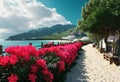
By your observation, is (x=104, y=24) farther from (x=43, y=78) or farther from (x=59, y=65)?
(x=43, y=78)

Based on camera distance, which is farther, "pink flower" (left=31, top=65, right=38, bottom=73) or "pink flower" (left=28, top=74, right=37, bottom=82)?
"pink flower" (left=31, top=65, right=38, bottom=73)

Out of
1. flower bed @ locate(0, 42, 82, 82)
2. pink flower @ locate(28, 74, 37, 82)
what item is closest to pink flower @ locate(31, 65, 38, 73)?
flower bed @ locate(0, 42, 82, 82)

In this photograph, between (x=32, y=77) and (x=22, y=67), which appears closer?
(x=32, y=77)

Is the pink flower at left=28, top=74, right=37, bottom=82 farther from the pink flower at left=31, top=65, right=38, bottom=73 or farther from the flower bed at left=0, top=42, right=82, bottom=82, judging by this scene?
the pink flower at left=31, top=65, right=38, bottom=73

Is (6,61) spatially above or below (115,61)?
above

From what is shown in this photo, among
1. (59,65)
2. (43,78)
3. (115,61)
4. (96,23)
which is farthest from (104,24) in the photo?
(43,78)

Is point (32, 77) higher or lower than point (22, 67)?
lower

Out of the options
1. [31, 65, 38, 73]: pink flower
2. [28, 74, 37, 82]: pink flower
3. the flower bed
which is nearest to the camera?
the flower bed

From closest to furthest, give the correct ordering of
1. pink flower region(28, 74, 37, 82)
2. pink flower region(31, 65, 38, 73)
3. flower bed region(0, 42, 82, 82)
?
1. flower bed region(0, 42, 82, 82)
2. pink flower region(28, 74, 37, 82)
3. pink flower region(31, 65, 38, 73)

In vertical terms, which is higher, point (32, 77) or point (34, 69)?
point (34, 69)

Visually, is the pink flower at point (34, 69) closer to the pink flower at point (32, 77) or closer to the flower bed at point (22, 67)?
the flower bed at point (22, 67)

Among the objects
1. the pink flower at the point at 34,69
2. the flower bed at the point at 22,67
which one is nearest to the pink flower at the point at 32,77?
the flower bed at the point at 22,67

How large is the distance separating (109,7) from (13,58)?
69.9 ft

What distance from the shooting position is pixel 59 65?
33.4ft
